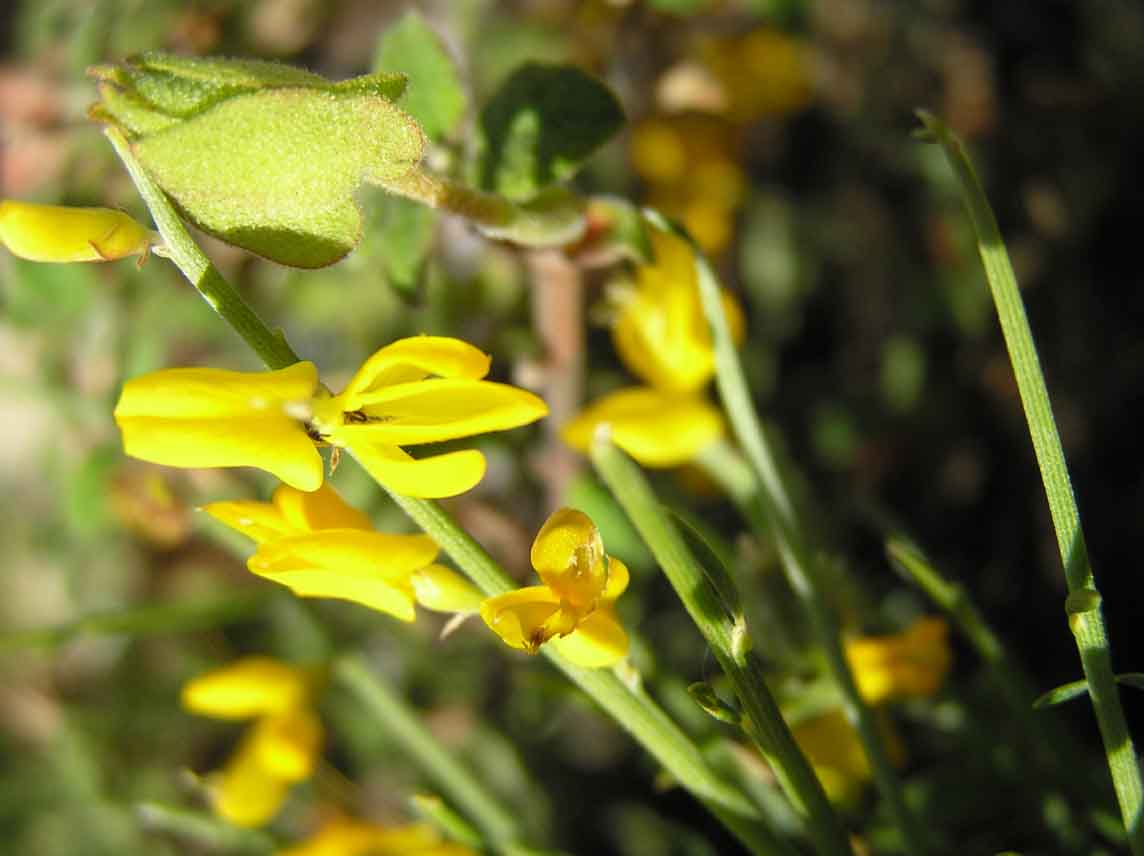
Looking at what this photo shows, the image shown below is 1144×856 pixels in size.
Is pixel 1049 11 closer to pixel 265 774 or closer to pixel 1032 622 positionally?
pixel 1032 622

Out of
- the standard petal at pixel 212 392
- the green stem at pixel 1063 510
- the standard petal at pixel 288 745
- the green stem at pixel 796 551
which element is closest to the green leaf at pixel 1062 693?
the green stem at pixel 1063 510

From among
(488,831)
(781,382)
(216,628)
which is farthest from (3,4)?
(488,831)

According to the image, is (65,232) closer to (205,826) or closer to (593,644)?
(593,644)

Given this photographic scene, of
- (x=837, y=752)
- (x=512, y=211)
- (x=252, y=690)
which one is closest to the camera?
(x=512, y=211)

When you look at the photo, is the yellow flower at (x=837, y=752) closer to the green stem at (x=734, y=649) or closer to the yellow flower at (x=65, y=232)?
the green stem at (x=734, y=649)

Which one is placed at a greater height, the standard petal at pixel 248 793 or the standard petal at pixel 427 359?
the standard petal at pixel 427 359

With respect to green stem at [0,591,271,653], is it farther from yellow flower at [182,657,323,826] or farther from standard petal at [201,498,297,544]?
standard petal at [201,498,297,544]

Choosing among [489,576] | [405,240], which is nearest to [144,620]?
[405,240]
